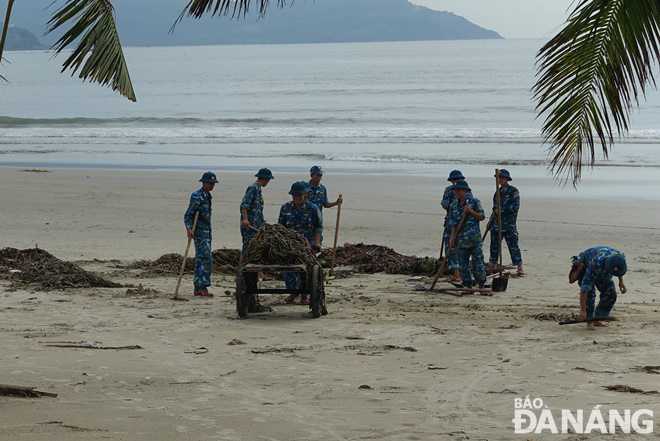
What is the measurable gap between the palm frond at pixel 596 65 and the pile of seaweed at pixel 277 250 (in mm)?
4732

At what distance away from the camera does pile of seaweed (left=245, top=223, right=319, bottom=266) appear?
432 inches

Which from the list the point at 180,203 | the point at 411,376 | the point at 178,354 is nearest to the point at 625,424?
the point at 411,376

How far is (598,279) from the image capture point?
9.89 metres

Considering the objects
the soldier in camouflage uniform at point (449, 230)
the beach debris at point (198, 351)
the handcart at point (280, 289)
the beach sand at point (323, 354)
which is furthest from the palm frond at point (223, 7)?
the soldier in camouflage uniform at point (449, 230)

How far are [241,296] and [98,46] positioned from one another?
3.78m

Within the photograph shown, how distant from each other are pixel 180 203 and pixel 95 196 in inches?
96.7

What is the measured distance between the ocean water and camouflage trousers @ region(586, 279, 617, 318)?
3.74 m

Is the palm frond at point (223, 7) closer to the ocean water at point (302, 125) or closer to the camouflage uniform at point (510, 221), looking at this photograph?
the ocean water at point (302, 125)

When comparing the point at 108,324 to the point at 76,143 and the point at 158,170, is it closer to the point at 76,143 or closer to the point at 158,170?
the point at 158,170

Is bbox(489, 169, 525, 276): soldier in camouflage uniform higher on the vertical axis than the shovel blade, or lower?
higher

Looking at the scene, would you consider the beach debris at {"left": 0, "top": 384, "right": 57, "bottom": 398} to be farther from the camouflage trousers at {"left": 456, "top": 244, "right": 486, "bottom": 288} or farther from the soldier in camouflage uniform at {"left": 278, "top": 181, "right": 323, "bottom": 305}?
the camouflage trousers at {"left": 456, "top": 244, "right": 486, "bottom": 288}

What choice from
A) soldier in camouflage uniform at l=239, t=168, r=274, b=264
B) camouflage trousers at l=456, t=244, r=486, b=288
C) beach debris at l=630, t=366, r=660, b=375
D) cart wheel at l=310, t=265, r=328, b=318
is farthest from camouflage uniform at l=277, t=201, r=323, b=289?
beach debris at l=630, t=366, r=660, b=375

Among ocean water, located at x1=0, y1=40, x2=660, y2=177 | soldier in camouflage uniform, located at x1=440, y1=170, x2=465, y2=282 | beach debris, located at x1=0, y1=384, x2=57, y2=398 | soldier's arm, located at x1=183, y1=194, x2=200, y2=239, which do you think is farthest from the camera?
ocean water, located at x1=0, y1=40, x2=660, y2=177

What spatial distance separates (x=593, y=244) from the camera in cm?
1673
